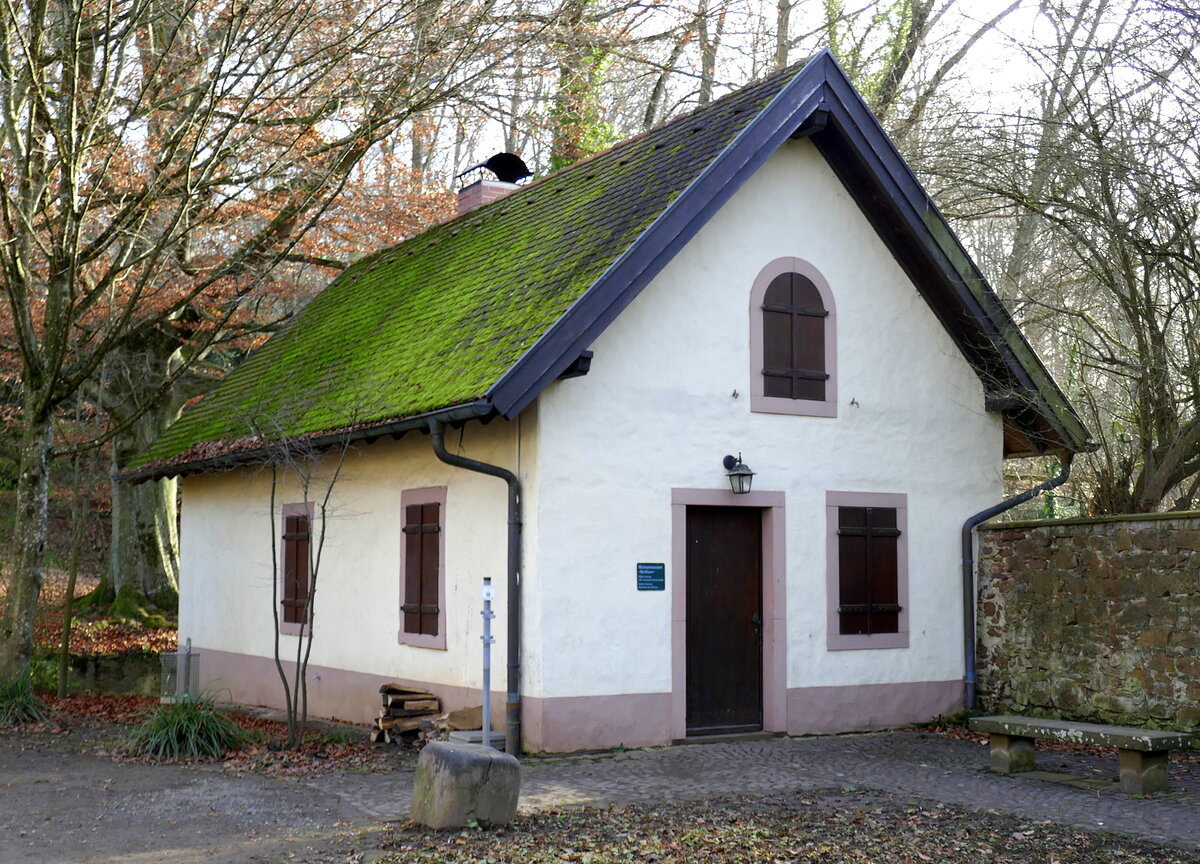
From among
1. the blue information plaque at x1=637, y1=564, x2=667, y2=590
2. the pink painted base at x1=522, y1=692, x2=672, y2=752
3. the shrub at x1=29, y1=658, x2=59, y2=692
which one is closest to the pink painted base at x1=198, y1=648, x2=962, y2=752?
the pink painted base at x1=522, y1=692, x2=672, y2=752

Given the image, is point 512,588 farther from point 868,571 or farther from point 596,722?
point 868,571

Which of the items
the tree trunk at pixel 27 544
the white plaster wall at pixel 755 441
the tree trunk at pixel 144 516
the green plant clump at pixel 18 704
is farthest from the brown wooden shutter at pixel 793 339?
the tree trunk at pixel 144 516

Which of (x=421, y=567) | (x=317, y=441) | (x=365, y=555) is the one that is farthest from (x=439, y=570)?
(x=317, y=441)

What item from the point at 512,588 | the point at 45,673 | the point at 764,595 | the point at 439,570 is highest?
the point at 439,570

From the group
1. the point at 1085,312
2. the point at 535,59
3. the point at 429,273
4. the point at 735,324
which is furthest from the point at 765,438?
the point at 535,59

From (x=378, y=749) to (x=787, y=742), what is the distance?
11.9 ft

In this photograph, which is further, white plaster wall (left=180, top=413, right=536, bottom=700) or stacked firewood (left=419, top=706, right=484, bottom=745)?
white plaster wall (left=180, top=413, right=536, bottom=700)

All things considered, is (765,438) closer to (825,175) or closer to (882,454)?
(882,454)

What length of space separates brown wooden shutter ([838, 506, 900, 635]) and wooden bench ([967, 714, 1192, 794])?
→ 2311 millimetres

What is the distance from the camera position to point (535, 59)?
1642 cm

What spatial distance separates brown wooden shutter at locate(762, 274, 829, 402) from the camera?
12.7m

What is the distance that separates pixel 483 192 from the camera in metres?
18.1

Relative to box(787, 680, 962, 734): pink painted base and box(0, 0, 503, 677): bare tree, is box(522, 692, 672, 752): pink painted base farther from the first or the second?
box(0, 0, 503, 677): bare tree

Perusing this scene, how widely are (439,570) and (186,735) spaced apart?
2.60m
